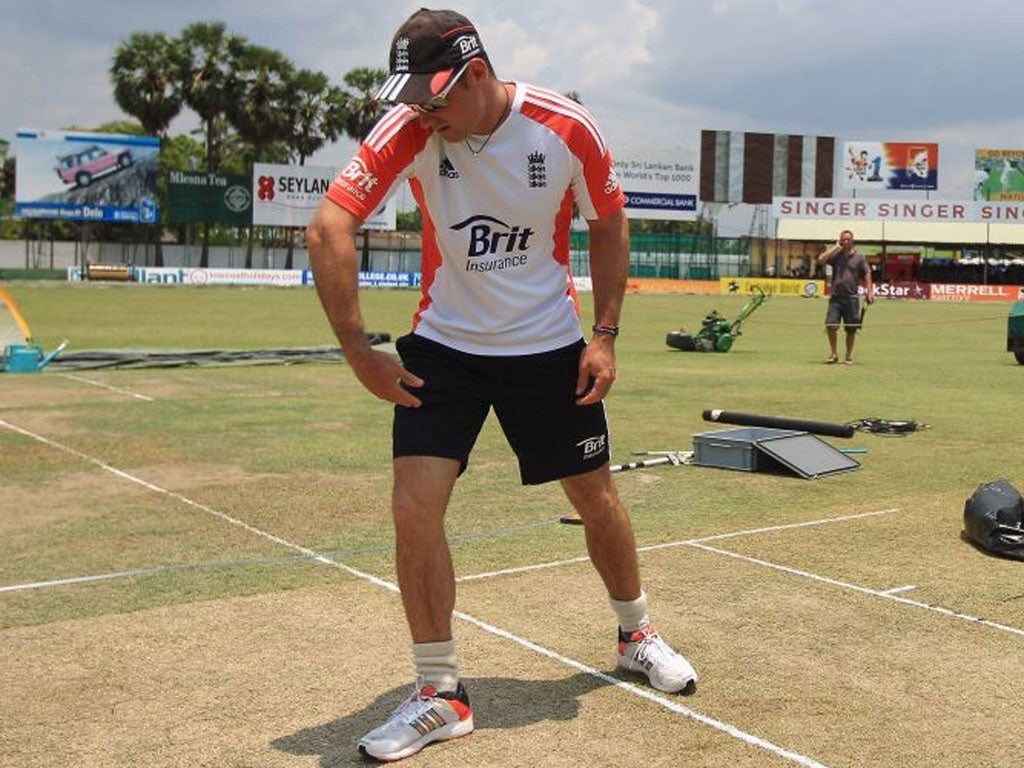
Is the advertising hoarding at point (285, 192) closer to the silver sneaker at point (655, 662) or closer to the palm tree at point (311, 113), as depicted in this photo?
the palm tree at point (311, 113)

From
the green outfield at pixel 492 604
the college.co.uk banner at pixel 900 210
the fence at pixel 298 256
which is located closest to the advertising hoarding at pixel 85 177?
the fence at pixel 298 256

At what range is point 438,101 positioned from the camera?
3.87 meters

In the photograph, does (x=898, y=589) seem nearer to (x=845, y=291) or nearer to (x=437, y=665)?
(x=437, y=665)

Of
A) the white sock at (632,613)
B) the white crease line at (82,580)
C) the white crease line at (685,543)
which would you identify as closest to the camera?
the white sock at (632,613)

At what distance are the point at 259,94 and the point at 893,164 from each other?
45.2 meters

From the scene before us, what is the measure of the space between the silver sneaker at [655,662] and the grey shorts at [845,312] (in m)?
15.9

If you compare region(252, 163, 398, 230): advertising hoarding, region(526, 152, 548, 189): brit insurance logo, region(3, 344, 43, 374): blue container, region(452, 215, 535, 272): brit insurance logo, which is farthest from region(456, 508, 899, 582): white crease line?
region(252, 163, 398, 230): advertising hoarding

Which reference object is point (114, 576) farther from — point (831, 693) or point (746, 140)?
point (746, 140)

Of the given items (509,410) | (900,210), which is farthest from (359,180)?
(900,210)

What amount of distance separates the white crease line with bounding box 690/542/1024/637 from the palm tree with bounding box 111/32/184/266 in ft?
237

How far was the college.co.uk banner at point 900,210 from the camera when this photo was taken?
250 ft

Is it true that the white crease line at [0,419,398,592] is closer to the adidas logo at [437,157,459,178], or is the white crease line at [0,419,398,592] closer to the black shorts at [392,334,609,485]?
the black shorts at [392,334,609,485]

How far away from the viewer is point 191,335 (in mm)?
25047

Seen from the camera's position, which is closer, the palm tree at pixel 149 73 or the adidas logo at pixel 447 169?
the adidas logo at pixel 447 169
